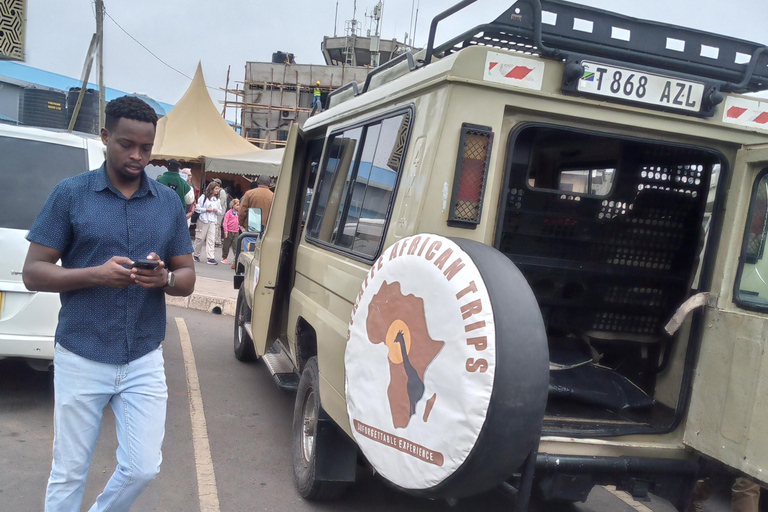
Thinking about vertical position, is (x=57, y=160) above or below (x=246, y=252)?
above

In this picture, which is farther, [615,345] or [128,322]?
[615,345]

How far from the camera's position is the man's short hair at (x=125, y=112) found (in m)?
2.36

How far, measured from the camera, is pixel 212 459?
13.9ft

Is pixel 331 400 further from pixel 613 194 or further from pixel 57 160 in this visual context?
pixel 57 160

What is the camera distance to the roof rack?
2.66m

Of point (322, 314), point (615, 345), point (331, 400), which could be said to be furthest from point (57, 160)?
point (615, 345)

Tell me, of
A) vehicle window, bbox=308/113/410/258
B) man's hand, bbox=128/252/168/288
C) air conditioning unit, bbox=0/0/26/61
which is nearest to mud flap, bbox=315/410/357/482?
vehicle window, bbox=308/113/410/258

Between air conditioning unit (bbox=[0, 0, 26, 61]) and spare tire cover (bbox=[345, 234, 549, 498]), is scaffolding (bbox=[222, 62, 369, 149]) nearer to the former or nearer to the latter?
air conditioning unit (bbox=[0, 0, 26, 61])

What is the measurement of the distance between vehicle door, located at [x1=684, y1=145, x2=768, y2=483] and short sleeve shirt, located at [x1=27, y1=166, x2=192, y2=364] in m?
2.39

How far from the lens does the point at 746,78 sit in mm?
2959

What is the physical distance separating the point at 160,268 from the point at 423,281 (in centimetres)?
95

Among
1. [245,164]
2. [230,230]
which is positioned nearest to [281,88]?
[245,164]

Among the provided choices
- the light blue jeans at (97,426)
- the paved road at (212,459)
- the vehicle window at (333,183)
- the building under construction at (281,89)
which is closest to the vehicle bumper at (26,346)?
the paved road at (212,459)

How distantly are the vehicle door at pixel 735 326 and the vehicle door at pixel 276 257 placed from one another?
2.89m
